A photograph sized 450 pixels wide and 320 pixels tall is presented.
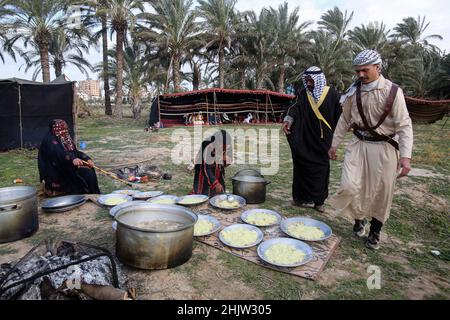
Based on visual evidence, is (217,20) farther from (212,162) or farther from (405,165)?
(405,165)

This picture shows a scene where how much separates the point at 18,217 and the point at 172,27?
18.6 meters

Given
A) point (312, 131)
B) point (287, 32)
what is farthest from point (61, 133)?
point (287, 32)

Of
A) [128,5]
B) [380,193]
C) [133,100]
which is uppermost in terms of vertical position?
[128,5]

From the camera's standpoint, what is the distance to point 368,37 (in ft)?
84.2

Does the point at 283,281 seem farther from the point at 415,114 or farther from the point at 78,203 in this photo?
the point at 415,114

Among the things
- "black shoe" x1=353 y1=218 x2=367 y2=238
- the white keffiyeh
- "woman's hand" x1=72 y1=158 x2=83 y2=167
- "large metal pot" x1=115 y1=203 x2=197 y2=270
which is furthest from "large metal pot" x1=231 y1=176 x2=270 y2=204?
"woman's hand" x1=72 y1=158 x2=83 y2=167

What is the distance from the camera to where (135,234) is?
247 centimetres

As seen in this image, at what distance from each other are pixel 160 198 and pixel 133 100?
18.6 m

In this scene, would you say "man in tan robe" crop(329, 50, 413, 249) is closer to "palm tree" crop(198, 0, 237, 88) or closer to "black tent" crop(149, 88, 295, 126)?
"black tent" crop(149, 88, 295, 126)

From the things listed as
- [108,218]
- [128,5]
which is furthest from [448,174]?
[128,5]

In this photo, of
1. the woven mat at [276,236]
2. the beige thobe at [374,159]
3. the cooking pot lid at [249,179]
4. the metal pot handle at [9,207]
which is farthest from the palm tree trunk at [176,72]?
the beige thobe at [374,159]

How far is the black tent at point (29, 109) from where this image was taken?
8594mm

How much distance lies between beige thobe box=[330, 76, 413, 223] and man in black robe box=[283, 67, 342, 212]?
76 centimetres

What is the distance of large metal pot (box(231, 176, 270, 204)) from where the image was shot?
425cm
